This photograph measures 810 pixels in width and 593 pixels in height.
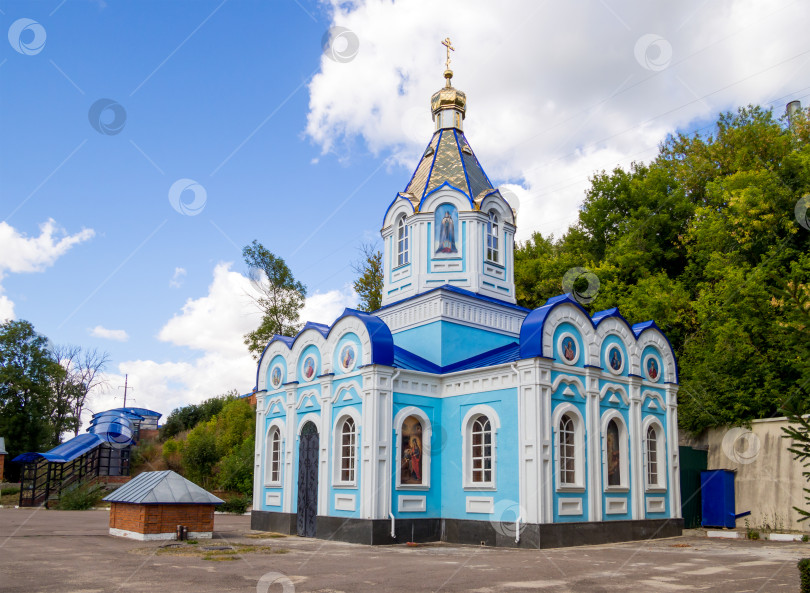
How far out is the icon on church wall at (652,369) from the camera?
17047 millimetres

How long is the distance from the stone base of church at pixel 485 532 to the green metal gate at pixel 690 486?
2.73 meters

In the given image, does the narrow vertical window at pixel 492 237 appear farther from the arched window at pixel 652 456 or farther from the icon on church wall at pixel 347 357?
the arched window at pixel 652 456

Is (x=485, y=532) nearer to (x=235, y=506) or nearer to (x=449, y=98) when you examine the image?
(x=449, y=98)

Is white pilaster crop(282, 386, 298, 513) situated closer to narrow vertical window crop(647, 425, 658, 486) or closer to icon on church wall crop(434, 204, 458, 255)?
icon on church wall crop(434, 204, 458, 255)

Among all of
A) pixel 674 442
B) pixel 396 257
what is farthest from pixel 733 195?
pixel 396 257

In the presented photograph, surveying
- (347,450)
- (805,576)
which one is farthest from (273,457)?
(805,576)

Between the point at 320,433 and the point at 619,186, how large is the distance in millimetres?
18979

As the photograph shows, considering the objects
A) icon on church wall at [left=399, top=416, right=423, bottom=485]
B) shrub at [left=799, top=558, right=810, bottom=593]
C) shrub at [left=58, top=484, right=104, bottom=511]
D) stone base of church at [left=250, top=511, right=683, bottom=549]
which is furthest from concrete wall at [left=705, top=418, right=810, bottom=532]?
shrub at [left=58, top=484, right=104, bottom=511]

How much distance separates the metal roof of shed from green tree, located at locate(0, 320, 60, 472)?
31976 mm

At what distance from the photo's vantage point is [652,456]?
1684cm

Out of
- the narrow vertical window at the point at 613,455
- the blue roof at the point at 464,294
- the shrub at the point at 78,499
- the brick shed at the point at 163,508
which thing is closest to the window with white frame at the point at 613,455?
the narrow vertical window at the point at 613,455

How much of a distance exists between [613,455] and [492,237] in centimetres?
651

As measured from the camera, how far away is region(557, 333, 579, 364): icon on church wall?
1477 cm

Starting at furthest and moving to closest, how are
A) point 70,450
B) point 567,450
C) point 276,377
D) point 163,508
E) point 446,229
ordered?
point 70,450 < point 276,377 < point 446,229 < point 567,450 < point 163,508
